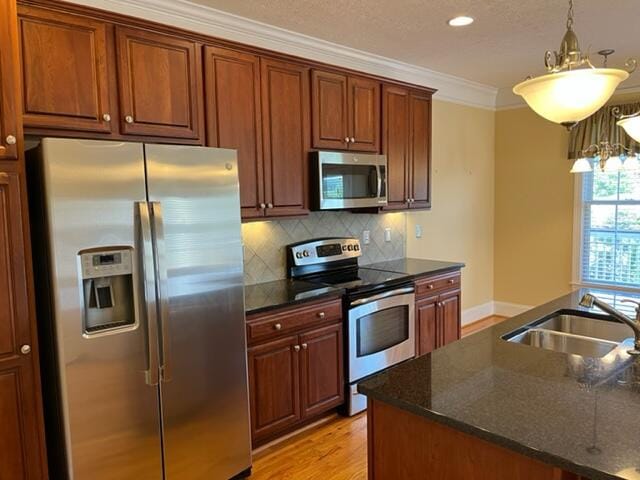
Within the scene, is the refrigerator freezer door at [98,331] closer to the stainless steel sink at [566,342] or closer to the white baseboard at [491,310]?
the stainless steel sink at [566,342]

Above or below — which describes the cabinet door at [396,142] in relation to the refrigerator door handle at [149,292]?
above

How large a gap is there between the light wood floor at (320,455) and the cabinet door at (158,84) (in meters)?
1.93

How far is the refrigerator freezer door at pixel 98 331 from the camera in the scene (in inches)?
73.4

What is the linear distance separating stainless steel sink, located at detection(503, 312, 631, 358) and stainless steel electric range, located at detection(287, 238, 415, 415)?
3.93 ft

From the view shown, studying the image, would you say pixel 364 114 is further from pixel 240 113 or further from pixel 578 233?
pixel 578 233

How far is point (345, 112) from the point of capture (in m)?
3.45

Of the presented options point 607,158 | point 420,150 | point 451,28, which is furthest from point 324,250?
point 607,158

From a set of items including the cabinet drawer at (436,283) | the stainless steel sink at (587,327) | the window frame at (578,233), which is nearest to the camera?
the stainless steel sink at (587,327)

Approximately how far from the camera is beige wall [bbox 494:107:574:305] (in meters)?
5.20

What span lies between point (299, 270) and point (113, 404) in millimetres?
1729

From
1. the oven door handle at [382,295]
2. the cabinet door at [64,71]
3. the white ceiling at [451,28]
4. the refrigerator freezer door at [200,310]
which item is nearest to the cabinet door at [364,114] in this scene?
the white ceiling at [451,28]

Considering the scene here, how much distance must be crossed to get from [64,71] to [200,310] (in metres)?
1.27

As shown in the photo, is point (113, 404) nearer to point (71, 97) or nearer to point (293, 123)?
point (71, 97)

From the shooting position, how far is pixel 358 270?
384 cm
